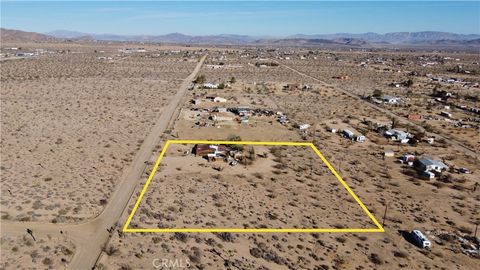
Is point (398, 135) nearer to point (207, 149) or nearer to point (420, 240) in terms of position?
point (207, 149)

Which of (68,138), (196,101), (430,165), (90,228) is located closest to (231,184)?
(90,228)

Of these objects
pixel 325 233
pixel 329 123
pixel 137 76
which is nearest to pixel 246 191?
pixel 325 233

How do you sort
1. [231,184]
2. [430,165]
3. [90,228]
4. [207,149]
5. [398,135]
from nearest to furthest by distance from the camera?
[90,228], [231,184], [430,165], [207,149], [398,135]

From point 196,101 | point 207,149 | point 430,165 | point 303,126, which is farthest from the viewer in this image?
point 196,101

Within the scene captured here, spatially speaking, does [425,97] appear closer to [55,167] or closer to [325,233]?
[325,233]

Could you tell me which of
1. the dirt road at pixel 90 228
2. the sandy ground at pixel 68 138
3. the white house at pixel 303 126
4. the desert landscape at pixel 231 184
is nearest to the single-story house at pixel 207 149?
the desert landscape at pixel 231 184

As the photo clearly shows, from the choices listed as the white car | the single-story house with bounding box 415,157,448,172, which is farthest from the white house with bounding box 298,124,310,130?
the white car

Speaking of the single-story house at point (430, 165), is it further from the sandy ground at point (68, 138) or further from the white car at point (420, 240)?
the sandy ground at point (68, 138)
